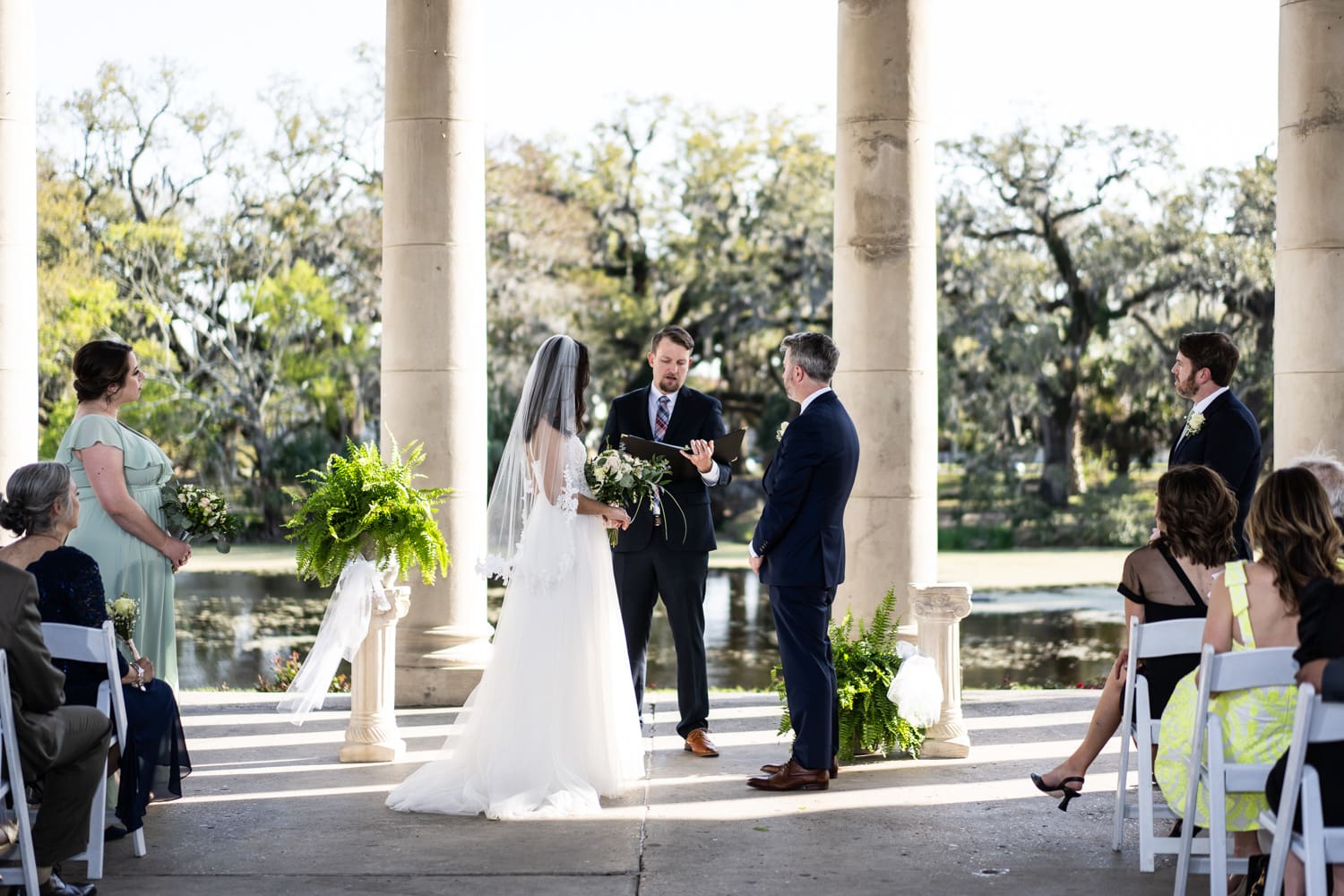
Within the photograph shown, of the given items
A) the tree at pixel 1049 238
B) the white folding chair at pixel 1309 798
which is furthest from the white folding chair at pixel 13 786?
the tree at pixel 1049 238

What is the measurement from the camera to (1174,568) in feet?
23.8

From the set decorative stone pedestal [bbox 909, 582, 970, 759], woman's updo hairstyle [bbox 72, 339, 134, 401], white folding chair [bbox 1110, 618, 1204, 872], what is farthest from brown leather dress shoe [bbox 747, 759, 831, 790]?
woman's updo hairstyle [bbox 72, 339, 134, 401]

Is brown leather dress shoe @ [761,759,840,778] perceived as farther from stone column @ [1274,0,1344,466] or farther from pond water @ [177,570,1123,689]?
pond water @ [177,570,1123,689]

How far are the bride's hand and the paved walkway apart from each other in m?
1.59

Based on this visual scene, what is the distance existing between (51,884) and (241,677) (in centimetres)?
1411

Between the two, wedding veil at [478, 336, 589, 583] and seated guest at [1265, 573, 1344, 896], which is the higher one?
wedding veil at [478, 336, 589, 583]

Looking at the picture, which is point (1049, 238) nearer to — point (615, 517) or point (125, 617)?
point (615, 517)

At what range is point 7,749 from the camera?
5777mm

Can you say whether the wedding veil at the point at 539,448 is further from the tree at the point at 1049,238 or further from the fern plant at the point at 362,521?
the tree at the point at 1049,238

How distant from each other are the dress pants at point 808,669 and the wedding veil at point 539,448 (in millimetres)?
1455

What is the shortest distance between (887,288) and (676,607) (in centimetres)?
315

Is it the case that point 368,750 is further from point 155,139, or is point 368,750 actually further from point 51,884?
point 155,139

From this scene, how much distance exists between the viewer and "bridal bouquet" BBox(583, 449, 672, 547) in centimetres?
883

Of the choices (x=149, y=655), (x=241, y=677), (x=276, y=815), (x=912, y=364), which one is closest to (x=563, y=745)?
(x=276, y=815)
